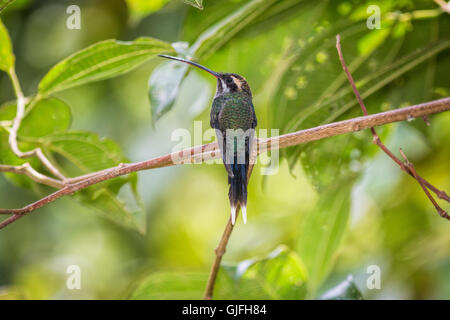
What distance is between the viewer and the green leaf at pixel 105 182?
1339mm

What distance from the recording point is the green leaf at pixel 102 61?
120cm

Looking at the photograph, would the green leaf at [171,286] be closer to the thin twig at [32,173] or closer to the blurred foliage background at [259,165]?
the blurred foliage background at [259,165]

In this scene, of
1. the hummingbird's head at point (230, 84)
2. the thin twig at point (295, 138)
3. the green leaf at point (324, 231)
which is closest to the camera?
the thin twig at point (295, 138)

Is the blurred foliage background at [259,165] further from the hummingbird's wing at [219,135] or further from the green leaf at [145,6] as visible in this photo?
the hummingbird's wing at [219,135]

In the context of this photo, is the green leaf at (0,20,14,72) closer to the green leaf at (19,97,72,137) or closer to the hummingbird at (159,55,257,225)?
the green leaf at (19,97,72,137)

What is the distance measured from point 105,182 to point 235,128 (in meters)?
0.42

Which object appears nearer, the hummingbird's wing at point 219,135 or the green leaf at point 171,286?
the hummingbird's wing at point 219,135

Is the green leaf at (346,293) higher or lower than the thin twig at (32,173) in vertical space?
lower

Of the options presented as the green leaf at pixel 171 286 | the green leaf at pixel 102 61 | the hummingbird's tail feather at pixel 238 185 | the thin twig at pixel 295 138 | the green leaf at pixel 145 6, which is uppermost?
the green leaf at pixel 145 6

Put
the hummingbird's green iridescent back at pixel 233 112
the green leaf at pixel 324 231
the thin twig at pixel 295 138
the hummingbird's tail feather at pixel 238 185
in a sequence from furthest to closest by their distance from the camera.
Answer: the green leaf at pixel 324 231
the hummingbird's green iridescent back at pixel 233 112
the hummingbird's tail feather at pixel 238 185
the thin twig at pixel 295 138

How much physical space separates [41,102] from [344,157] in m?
0.89

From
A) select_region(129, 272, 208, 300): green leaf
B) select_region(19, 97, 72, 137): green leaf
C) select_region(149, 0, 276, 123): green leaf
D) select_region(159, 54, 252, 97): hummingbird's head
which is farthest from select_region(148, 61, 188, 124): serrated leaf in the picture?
select_region(129, 272, 208, 300): green leaf

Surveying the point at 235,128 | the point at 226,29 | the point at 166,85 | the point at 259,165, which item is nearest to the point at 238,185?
the point at 235,128

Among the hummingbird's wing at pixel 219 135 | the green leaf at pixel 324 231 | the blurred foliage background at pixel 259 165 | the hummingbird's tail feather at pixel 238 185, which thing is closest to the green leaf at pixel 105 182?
the blurred foliage background at pixel 259 165
